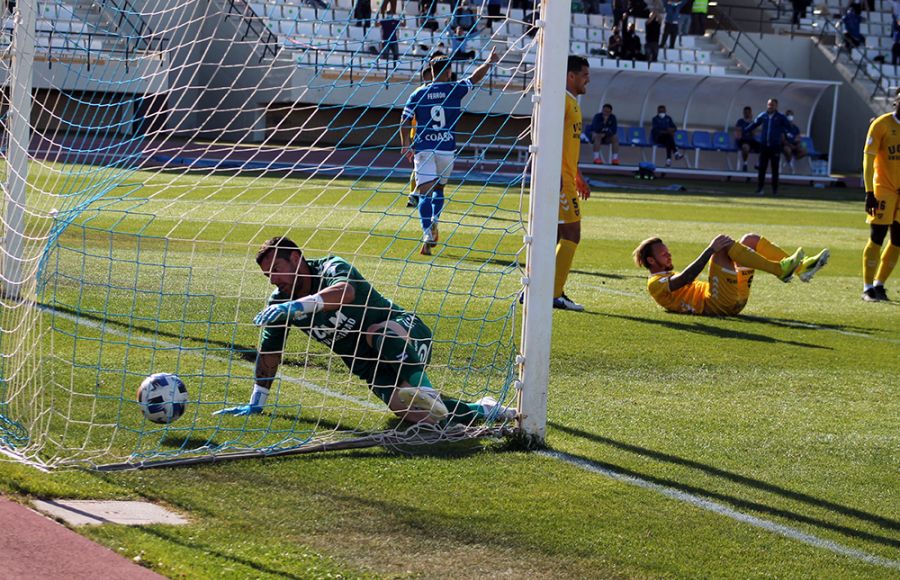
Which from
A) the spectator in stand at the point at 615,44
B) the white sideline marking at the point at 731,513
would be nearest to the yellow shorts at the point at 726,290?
the white sideline marking at the point at 731,513

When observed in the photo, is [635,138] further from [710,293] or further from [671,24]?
[710,293]

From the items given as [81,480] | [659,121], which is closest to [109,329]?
[81,480]

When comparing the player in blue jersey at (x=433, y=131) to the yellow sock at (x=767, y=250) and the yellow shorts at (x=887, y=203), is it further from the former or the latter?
the yellow shorts at (x=887, y=203)

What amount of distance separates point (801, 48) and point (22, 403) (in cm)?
3657

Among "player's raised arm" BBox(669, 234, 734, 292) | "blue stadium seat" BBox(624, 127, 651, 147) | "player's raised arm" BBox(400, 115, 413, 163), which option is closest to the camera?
"player's raised arm" BBox(400, 115, 413, 163)

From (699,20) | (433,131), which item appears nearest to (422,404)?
(433,131)

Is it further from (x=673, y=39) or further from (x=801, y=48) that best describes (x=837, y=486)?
(x=801, y=48)

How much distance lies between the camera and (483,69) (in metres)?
7.46

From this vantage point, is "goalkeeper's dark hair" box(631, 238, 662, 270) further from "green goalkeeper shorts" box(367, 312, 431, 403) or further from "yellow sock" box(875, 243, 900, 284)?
"green goalkeeper shorts" box(367, 312, 431, 403)

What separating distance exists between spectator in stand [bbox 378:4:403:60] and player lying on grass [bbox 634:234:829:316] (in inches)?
101

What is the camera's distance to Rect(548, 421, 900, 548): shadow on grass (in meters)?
4.77

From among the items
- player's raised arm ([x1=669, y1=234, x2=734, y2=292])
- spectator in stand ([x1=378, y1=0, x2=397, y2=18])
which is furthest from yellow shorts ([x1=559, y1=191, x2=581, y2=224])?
spectator in stand ([x1=378, y1=0, x2=397, y2=18])

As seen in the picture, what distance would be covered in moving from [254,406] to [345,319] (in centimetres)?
61

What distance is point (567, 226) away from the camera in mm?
10086
